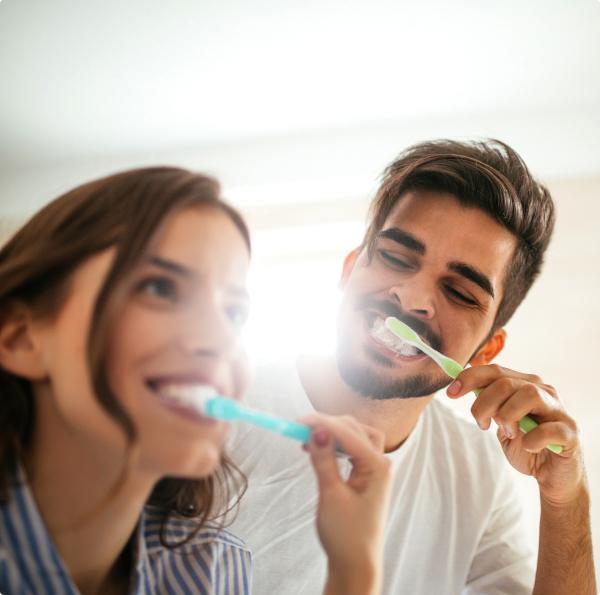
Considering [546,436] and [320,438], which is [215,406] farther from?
[546,436]

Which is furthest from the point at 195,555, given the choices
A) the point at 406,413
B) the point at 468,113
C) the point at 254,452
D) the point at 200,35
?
the point at 468,113

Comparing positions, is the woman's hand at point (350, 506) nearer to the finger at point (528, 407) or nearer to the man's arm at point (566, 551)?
the finger at point (528, 407)

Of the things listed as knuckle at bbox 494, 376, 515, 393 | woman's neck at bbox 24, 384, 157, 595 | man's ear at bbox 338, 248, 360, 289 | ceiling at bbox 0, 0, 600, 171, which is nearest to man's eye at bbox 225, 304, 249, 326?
woman's neck at bbox 24, 384, 157, 595

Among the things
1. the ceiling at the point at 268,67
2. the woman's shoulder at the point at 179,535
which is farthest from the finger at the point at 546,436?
the ceiling at the point at 268,67

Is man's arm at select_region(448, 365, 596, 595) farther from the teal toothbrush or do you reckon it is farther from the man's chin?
the teal toothbrush

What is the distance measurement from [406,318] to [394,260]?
0.08 m

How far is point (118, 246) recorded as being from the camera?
36cm

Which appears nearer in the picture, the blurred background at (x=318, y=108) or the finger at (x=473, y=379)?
the finger at (x=473, y=379)

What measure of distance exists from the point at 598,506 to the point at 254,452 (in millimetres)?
897

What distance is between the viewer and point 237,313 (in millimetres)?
414

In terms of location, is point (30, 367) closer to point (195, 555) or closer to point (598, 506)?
point (195, 555)

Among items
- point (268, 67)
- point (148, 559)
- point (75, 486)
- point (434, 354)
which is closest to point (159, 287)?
point (75, 486)

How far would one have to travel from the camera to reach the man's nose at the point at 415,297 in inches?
28.5

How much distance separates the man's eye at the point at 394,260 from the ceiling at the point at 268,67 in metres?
0.63
